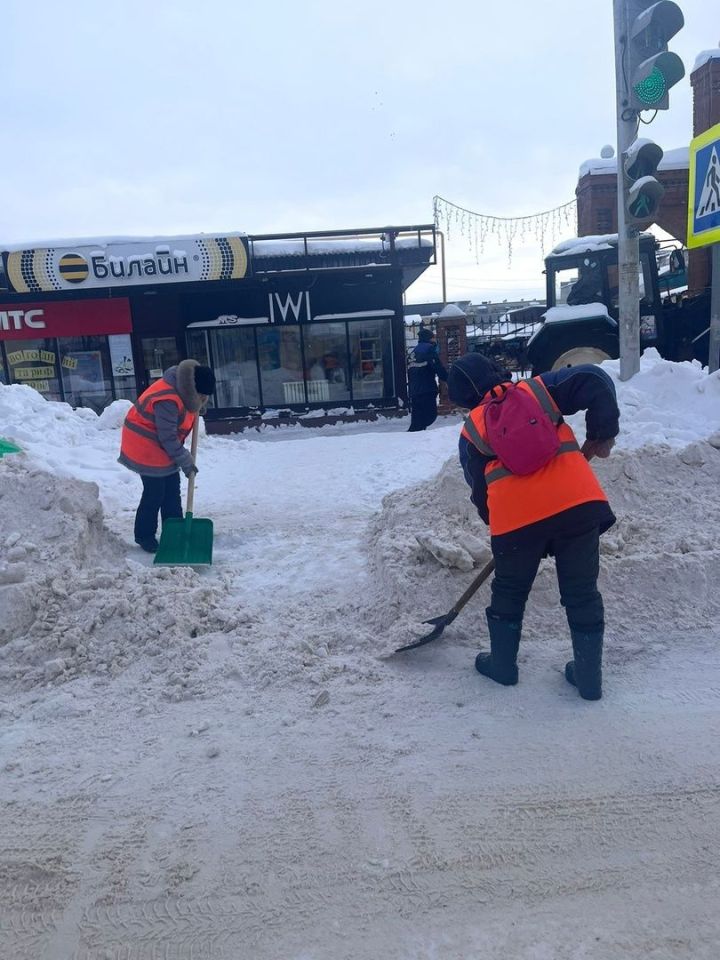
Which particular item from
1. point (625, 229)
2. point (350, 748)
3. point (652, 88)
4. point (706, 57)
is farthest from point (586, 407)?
point (706, 57)

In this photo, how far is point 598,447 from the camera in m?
3.40

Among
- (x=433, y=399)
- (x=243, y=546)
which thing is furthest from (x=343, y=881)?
(x=433, y=399)

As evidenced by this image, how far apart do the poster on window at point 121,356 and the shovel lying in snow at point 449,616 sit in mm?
14466

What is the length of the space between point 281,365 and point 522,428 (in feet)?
45.7

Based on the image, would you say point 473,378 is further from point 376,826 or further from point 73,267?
point 73,267

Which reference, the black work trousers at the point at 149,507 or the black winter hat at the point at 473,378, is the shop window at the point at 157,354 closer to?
the black work trousers at the point at 149,507

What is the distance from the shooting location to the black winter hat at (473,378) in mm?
3307

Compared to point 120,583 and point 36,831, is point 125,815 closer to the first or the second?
point 36,831

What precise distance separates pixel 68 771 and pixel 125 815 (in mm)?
433

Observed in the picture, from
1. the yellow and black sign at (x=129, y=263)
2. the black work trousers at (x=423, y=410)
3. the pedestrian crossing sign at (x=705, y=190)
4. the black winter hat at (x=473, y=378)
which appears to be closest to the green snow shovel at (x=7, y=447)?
the black winter hat at (x=473, y=378)

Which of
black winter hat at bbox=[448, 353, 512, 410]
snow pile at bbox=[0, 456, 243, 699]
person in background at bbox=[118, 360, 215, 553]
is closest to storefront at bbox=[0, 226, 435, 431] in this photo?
person in background at bbox=[118, 360, 215, 553]

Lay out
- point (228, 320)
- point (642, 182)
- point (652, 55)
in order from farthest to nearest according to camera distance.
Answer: point (228, 320), point (642, 182), point (652, 55)

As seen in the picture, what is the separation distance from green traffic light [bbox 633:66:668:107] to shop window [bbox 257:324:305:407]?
10.4 meters

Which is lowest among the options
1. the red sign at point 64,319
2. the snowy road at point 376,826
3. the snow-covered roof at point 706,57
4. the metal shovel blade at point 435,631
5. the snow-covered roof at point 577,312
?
the snowy road at point 376,826
